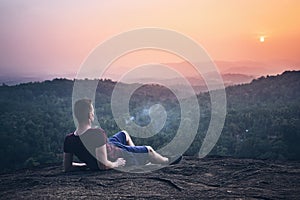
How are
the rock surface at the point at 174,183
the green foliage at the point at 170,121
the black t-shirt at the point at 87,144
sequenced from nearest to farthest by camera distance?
the rock surface at the point at 174,183
the black t-shirt at the point at 87,144
the green foliage at the point at 170,121

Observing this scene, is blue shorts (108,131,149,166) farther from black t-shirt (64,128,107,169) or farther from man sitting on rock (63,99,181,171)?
black t-shirt (64,128,107,169)

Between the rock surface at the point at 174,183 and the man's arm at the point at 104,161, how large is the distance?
11cm

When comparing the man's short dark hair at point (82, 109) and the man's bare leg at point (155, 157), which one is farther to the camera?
the man's bare leg at point (155, 157)

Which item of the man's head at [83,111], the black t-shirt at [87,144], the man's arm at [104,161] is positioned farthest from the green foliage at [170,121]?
the man's head at [83,111]

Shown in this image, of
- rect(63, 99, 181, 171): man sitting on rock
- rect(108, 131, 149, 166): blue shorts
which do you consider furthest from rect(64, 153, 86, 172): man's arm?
rect(108, 131, 149, 166): blue shorts

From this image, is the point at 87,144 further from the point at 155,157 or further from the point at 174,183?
the point at 174,183

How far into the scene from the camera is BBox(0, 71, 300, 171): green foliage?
12494mm

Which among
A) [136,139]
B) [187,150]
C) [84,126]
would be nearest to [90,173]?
[84,126]

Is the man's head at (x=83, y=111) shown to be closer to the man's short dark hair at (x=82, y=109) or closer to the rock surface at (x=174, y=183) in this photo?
the man's short dark hair at (x=82, y=109)

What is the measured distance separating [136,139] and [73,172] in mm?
7537

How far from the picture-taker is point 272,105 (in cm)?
1861

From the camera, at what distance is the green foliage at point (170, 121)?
12.5 metres

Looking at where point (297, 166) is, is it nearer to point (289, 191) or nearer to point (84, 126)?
point (289, 191)

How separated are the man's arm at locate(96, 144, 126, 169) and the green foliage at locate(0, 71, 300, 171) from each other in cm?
552
